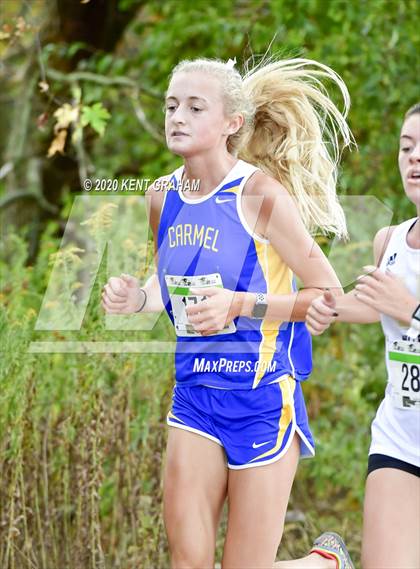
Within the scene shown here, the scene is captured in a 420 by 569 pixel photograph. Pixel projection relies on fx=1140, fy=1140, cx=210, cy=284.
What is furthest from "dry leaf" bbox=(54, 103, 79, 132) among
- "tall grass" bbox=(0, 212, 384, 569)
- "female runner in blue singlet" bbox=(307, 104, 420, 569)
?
"female runner in blue singlet" bbox=(307, 104, 420, 569)

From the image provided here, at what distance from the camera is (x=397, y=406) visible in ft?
10.5

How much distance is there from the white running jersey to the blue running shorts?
0.27 meters

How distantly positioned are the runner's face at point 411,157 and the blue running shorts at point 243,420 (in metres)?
0.67

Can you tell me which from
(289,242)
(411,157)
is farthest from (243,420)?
(411,157)

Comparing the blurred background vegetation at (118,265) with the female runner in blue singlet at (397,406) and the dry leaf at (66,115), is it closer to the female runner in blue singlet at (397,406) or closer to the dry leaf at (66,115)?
the dry leaf at (66,115)

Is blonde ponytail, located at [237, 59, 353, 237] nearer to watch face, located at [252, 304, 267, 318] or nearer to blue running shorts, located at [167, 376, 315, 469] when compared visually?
watch face, located at [252, 304, 267, 318]

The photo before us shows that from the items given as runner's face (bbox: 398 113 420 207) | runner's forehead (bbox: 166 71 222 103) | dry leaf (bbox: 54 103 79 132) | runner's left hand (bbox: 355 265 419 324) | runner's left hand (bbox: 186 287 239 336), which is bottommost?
runner's left hand (bbox: 186 287 239 336)

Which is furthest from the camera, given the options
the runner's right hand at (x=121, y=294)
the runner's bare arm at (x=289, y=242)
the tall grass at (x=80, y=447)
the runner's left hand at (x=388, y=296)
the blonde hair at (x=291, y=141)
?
the tall grass at (x=80, y=447)

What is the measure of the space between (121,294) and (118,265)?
139 cm

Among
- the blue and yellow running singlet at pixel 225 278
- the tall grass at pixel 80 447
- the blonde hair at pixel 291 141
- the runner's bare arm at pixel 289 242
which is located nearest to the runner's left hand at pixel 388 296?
the runner's bare arm at pixel 289 242

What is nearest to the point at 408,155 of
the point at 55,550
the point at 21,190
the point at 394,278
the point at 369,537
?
the point at 394,278

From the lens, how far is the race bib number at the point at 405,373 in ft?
10.3

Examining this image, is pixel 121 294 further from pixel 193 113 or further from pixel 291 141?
pixel 291 141

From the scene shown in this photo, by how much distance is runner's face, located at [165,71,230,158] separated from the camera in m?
3.30
